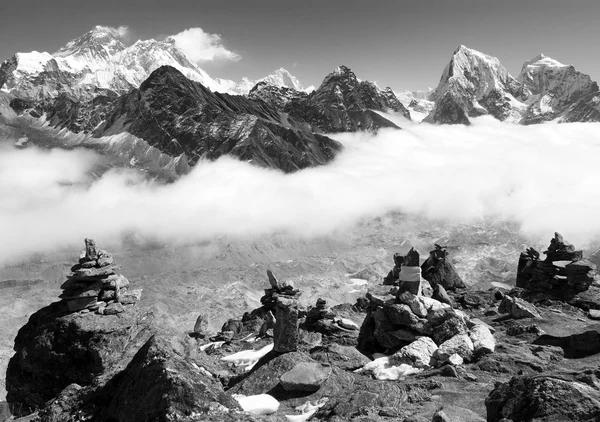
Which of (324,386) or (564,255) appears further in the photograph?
(564,255)

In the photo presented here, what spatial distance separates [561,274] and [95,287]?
141 feet

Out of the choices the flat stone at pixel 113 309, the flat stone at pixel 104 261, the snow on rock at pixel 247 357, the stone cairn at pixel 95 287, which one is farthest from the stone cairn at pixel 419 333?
the flat stone at pixel 104 261

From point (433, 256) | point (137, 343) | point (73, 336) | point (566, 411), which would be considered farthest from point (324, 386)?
point (433, 256)

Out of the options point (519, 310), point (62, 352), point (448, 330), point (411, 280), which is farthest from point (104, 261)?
point (519, 310)

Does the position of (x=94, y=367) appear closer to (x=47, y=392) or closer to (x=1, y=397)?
(x=47, y=392)

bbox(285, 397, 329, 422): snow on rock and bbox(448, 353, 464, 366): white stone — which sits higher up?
bbox(448, 353, 464, 366): white stone

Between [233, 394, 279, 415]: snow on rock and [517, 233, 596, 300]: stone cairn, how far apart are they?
119ft

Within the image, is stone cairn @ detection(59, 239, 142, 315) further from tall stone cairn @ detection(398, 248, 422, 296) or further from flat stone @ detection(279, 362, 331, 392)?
tall stone cairn @ detection(398, 248, 422, 296)

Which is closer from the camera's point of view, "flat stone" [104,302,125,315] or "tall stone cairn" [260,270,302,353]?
"tall stone cairn" [260,270,302,353]

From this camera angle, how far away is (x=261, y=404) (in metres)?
15.9

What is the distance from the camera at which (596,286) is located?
41781 mm

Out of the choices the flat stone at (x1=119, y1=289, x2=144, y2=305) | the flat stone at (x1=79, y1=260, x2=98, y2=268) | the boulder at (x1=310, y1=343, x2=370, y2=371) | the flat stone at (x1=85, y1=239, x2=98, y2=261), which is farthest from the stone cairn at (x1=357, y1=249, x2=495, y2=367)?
the flat stone at (x1=85, y1=239, x2=98, y2=261)

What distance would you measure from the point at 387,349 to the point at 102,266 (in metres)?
19.6

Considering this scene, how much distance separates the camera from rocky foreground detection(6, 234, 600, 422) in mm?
10625
